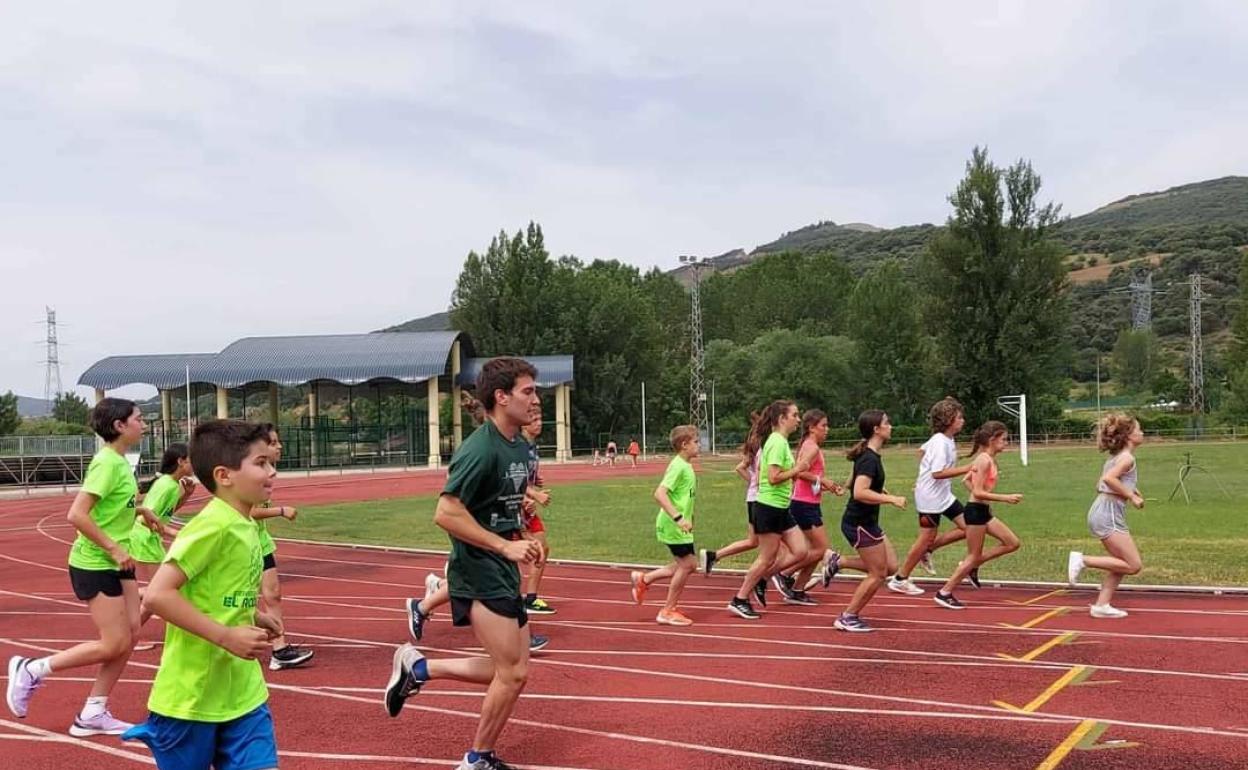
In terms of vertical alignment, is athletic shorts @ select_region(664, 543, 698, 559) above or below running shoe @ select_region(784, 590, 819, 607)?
above

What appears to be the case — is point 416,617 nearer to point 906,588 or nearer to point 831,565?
point 831,565

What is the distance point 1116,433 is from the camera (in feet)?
27.8

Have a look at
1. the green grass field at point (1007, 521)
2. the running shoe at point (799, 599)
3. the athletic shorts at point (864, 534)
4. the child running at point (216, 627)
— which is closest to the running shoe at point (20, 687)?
the child running at point (216, 627)

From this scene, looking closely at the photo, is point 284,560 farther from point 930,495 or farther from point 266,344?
point 266,344

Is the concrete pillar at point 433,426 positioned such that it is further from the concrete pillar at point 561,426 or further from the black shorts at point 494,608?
the black shorts at point 494,608

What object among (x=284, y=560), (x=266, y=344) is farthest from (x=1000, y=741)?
(x=266, y=344)

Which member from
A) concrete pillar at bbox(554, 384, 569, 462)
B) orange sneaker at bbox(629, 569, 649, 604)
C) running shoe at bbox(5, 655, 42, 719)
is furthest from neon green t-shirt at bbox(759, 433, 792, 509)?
concrete pillar at bbox(554, 384, 569, 462)

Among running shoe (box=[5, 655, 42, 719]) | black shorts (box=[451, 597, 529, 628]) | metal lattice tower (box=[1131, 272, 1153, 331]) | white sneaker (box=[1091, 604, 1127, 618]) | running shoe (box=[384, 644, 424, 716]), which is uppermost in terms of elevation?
metal lattice tower (box=[1131, 272, 1153, 331])

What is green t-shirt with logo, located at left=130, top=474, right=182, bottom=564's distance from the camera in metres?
7.14

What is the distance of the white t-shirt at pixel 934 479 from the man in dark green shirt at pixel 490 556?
5912 mm

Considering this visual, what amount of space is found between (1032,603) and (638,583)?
11.7 feet

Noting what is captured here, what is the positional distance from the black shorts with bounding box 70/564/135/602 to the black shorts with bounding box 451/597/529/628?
217 centimetres

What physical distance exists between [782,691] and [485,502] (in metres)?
2.73

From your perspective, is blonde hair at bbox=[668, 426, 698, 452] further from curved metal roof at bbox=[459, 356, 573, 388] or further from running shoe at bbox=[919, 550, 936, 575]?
curved metal roof at bbox=[459, 356, 573, 388]
